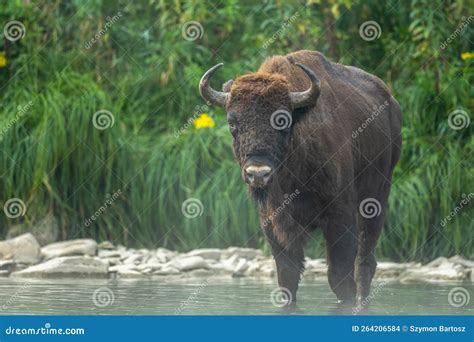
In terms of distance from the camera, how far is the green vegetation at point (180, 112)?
618 inches

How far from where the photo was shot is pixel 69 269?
45.3ft

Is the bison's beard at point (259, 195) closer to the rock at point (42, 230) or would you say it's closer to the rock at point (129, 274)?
the rock at point (129, 274)

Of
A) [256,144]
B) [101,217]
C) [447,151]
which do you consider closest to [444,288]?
[447,151]

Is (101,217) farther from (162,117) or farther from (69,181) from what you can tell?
(162,117)

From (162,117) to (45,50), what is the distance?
7.07 feet

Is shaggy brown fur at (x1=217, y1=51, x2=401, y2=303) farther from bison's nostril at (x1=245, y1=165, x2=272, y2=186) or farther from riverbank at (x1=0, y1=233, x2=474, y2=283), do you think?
riverbank at (x1=0, y1=233, x2=474, y2=283)

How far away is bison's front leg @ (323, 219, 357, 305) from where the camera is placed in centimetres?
1034

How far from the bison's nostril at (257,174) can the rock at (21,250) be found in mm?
6276

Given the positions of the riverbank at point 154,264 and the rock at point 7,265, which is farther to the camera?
the rock at point 7,265

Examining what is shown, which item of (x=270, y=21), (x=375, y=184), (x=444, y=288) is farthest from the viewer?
(x=270, y=21)

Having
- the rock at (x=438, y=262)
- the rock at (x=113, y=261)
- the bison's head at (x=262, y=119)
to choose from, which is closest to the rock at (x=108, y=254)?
the rock at (x=113, y=261)

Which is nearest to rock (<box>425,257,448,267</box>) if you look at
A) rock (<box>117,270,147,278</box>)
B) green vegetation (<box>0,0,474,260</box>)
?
green vegetation (<box>0,0,474,260</box>)

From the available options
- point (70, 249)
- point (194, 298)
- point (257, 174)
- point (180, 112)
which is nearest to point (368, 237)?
point (194, 298)

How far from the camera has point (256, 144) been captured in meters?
9.36
